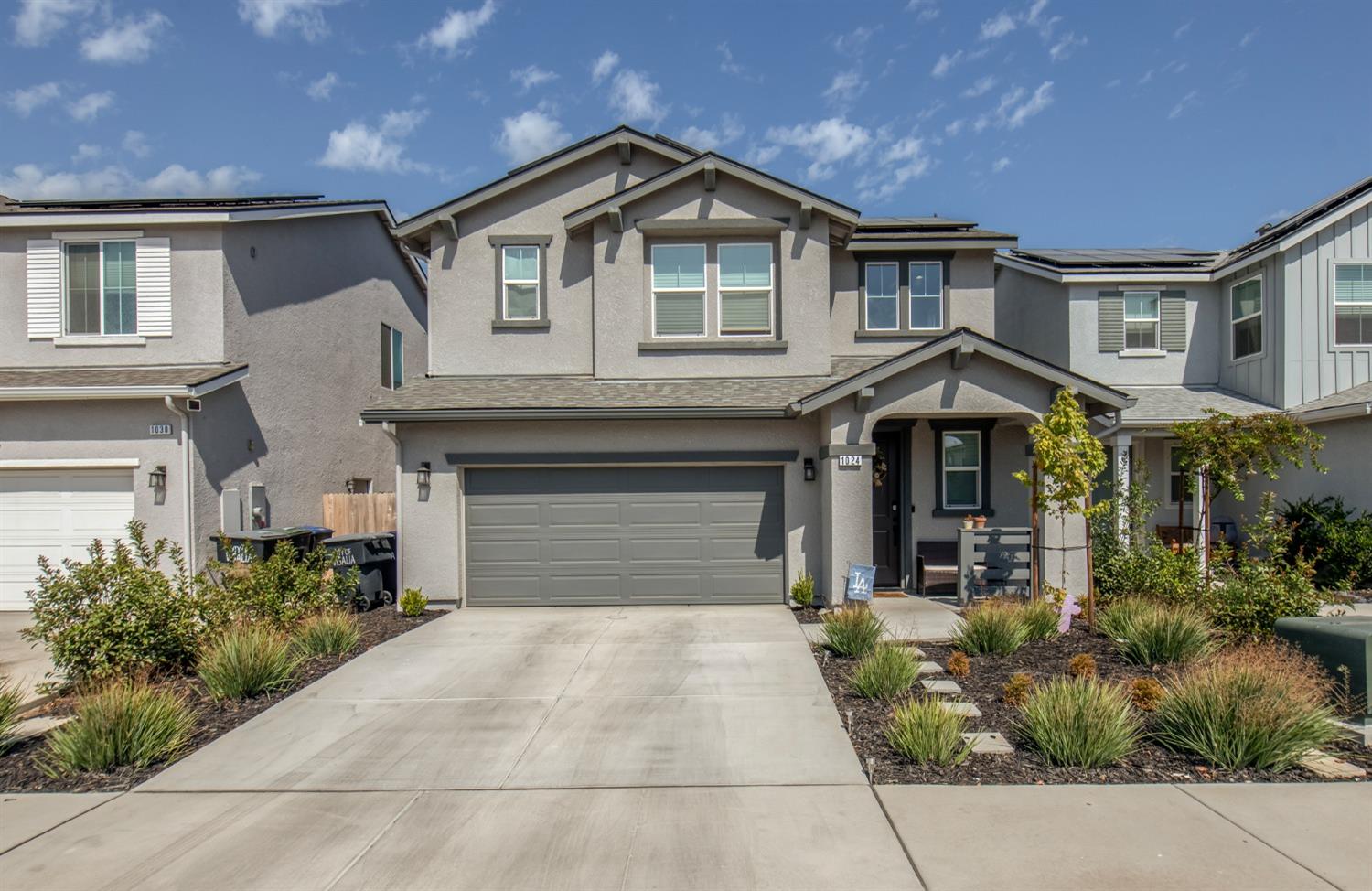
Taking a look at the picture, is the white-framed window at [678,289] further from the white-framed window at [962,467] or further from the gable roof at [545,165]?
the white-framed window at [962,467]

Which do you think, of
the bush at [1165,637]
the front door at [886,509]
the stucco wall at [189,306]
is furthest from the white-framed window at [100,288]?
the bush at [1165,637]

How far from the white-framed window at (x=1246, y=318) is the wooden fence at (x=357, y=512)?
16.2m

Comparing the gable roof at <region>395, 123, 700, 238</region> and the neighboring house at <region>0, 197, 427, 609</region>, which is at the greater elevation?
the gable roof at <region>395, 123, 700, 238</region>

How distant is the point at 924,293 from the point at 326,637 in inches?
429

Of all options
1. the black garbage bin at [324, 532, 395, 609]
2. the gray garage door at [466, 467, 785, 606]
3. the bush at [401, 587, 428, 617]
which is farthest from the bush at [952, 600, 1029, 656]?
the black garbage bin at [324, 532, 395, 609]

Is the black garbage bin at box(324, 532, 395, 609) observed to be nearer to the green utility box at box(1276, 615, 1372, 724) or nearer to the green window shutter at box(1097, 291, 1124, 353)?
the green utility box at box(1276, 615, 1372, 724)

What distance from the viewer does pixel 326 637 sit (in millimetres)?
9555

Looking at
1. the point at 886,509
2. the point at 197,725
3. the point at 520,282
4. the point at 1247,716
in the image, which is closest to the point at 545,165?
the point at 520,282

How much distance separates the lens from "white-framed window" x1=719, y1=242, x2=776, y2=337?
1368 cm

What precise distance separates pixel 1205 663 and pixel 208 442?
13.2m

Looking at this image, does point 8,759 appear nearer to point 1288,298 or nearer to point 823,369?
point 823,369

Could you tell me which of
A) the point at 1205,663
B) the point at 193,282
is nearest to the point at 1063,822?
the point at 1205,663

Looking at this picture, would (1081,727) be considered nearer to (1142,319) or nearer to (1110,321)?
(1110,321)

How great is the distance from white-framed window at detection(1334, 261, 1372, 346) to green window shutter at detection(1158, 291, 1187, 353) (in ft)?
7.74
